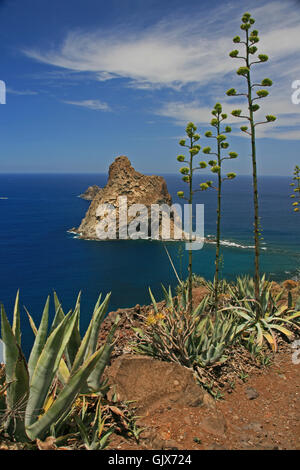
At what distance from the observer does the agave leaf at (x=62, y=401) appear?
2.47 meters

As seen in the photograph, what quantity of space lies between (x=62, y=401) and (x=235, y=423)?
2166mm

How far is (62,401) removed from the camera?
2.49 meters

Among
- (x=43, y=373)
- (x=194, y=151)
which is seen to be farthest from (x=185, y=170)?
(x=43, y=373)

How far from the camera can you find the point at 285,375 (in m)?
4.88

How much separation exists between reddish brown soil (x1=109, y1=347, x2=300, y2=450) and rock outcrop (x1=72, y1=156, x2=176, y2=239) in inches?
2306

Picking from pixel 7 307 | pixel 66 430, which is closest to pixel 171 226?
pixel 7 307

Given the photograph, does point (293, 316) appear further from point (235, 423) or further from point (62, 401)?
point (62, 401)

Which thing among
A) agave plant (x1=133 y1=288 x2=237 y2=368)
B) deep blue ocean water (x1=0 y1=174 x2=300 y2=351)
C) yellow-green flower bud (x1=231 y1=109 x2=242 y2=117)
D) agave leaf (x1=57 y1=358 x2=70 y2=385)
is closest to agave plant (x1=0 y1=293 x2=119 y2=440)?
agave leaf (x1=57 y1=358 x2=70 y2=385)

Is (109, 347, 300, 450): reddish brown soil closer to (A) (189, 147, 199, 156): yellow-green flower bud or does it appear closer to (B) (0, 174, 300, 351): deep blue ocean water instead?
(A) (189, 147, 199, 156): yellow-green flower bud

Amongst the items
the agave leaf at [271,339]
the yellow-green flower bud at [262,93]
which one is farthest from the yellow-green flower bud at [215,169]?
the agave leaf at [271,339]
